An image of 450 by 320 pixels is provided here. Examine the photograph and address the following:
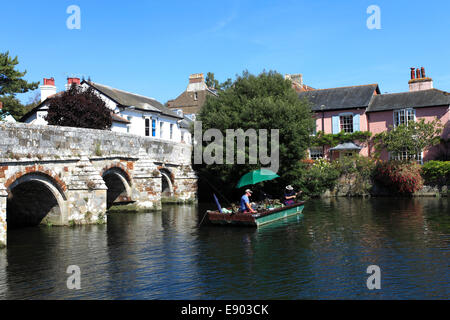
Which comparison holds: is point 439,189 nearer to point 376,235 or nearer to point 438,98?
point 438,98

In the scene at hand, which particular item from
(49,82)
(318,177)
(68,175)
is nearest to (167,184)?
(318,177)

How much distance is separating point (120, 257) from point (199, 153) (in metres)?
19.5

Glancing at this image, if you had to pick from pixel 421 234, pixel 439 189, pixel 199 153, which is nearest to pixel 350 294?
pixel 421 234

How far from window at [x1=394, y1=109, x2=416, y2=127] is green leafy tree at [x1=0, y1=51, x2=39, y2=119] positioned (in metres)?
33.4

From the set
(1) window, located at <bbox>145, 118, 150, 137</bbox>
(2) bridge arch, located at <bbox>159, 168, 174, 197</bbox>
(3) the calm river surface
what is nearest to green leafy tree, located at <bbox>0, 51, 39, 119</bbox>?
(1) window, located at <bbox>145, 118, 150, 137</bbox>

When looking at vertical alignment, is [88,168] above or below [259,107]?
below

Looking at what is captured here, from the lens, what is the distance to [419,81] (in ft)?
133

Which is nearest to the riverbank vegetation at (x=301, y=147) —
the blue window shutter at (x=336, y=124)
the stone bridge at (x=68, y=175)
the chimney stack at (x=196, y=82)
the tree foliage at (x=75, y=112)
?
the blue window shutter at (x=336, y=124)

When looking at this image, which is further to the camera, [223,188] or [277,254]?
[223,188]

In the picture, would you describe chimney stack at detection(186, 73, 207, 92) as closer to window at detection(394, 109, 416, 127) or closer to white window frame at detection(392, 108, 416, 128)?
white window frame at detection(392, 108, 416, 128)

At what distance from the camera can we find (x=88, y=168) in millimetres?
20953

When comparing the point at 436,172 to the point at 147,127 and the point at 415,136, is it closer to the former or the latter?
the point at 415,136
